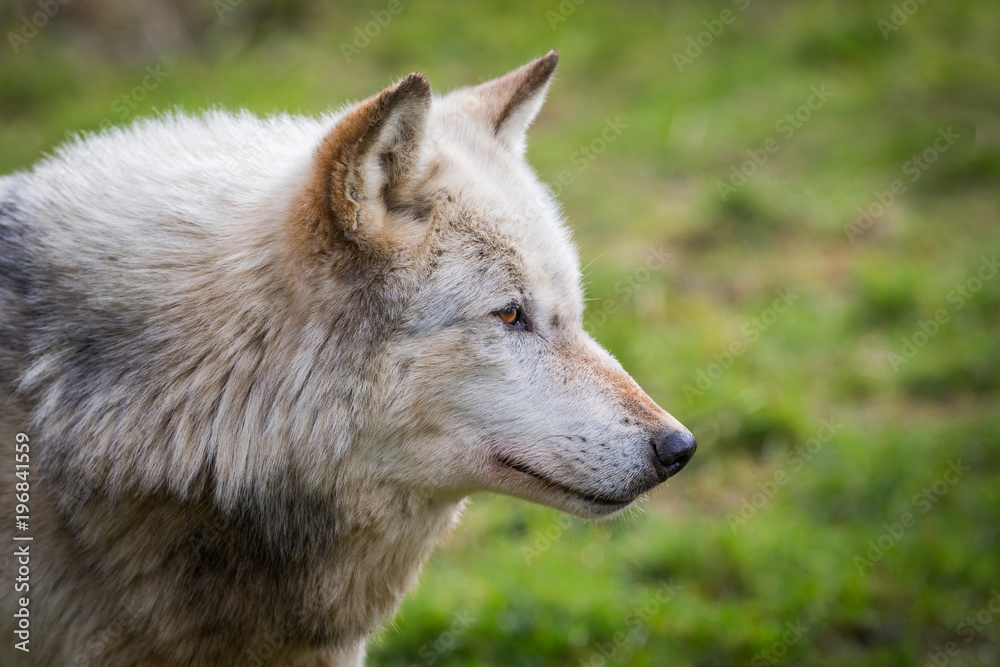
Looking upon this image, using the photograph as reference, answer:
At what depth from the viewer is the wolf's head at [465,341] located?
8.39ft

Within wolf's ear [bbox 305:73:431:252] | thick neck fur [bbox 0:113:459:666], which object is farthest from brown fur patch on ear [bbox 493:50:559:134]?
thick neck fur [bbox 0:113:459:666]

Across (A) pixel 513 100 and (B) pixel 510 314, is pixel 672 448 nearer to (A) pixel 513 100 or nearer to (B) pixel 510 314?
(B) pixel 510 314

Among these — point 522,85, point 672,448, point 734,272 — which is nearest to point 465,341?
point 672,448

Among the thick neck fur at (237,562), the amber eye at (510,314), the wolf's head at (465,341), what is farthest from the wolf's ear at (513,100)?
the thick neck fur at (237,562)

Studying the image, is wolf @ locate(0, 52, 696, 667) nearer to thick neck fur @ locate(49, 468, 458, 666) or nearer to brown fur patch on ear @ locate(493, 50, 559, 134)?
thick neck fur @ locate(49, 468, 458, 666)

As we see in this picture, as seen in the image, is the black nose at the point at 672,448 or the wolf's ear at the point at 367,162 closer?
the wolf's ear at the point at 367,162

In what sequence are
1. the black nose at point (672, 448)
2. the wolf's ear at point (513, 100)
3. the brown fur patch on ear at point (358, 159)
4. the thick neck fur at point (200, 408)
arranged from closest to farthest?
1. the brown fur patch on ear at point (358, 159)
2. the thick neck fur at point (200, 408)
3. the black nose at point (672, 448)
4. the wolf's ear at point (513, 100)

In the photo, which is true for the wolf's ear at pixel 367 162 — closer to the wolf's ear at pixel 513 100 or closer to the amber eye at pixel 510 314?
the amber eye at pixel 510 314

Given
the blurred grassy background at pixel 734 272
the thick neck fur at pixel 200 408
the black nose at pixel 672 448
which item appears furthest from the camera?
the blurred grassy background at pixel 734 272

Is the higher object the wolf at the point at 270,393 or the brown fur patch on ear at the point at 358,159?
the brown fur patch on ear at the point at 358,159

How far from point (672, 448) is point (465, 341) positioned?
Answer: 73cm

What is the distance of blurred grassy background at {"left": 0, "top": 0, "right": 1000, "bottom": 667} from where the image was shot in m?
4.29

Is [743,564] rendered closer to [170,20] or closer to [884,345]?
[884,345]

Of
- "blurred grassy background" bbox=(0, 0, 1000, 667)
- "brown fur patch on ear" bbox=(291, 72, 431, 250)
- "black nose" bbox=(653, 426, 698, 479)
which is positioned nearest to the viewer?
"brown fur patch on ear" bbox=(291, 72, 431, 250)
